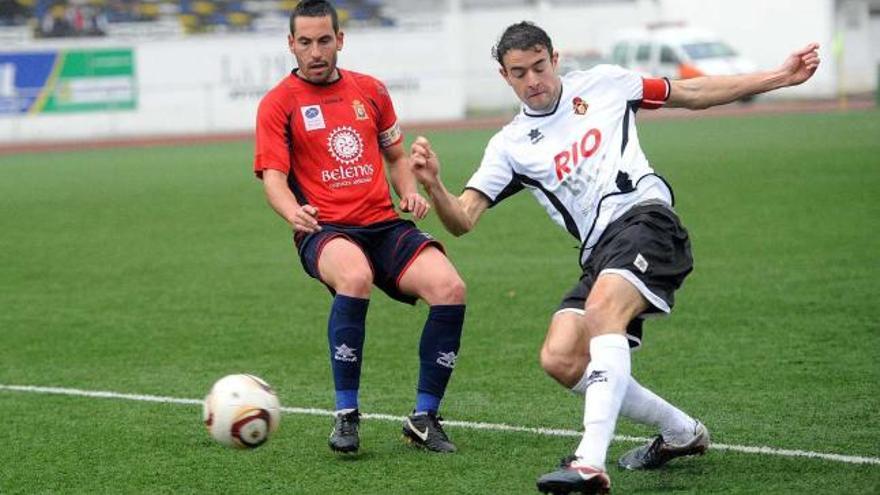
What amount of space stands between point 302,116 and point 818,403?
2914 mm

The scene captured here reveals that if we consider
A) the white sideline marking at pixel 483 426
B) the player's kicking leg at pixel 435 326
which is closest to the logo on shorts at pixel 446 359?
the player's kicking leg at pixel 435 326

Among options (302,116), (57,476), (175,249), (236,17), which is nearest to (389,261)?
(302,116)

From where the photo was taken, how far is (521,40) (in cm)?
638

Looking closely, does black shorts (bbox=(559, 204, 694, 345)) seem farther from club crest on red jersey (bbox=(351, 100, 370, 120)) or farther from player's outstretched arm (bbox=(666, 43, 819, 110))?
club crest on red jersey (bbox=(351, 100, 370, 120))

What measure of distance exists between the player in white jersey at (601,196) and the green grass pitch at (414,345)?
50 cm

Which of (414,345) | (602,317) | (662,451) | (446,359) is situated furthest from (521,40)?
(414,345)

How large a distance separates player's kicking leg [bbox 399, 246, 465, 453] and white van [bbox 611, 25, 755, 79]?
35.4 metres

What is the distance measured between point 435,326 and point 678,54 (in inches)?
1448

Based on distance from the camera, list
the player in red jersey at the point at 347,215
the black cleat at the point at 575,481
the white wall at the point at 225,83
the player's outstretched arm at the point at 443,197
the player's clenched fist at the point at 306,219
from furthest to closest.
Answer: the white wall at the point at 225,83, the player in red jersey at the point at 347,215, the player's clenched fist at the point at 306,219, the player's outstretched arm at the point at 443,197, the black cleat at the point at 575,481

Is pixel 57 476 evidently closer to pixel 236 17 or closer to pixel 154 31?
pixel 154 31

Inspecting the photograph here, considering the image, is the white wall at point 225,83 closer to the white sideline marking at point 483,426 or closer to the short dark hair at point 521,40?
the white sideline marking at point 483,426

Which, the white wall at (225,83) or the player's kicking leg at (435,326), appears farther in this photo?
the white wall at (225,83)

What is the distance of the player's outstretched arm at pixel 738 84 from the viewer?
673 cm

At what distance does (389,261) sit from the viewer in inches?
288
